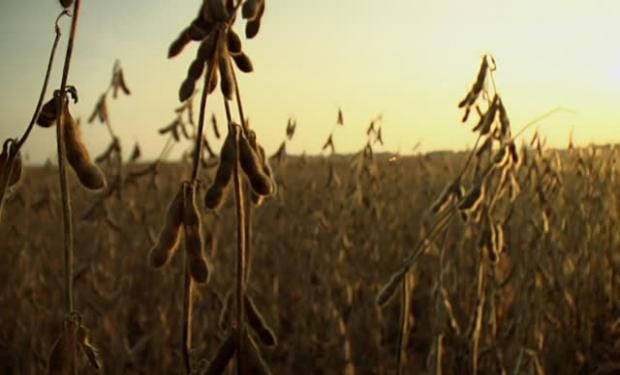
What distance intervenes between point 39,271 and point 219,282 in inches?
41.9

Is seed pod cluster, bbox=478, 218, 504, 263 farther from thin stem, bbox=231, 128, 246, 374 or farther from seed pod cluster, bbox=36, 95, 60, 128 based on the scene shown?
seed pod cluster, bbox=36, 95, 60, 128

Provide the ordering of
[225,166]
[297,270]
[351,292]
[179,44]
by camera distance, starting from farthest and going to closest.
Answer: [297,270]
[351,292]
[179,44]
[225,166]

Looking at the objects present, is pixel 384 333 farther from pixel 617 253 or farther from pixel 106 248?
pixel 106 248

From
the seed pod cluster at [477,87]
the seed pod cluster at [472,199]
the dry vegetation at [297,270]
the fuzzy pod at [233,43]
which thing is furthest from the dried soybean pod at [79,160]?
the seed pod cluster at [477,87]

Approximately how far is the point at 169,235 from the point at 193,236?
44 mm

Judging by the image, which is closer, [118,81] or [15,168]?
[15,168]

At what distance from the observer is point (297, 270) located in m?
3.99

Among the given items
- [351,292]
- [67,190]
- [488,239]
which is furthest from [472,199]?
[351,292]

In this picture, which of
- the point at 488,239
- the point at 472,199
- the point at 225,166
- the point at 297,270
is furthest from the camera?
the point at 297,270

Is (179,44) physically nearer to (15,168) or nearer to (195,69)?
(195,69)

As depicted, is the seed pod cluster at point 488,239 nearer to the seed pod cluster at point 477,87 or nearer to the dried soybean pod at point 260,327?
the seed pod cluster at point 477,87

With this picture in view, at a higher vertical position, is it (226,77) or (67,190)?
(226,77)

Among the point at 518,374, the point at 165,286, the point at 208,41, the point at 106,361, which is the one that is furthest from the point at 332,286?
the point at 208,41

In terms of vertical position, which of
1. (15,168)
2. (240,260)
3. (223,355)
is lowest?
(223,355)
